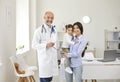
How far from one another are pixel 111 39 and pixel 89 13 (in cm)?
109

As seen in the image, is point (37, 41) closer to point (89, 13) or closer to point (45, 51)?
point (45, 51)

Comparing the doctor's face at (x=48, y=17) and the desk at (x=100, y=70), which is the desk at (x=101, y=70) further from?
the doctor's face at (x=48, y=17)

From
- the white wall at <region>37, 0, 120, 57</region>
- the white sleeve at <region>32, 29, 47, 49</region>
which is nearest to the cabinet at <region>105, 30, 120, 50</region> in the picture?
the white wall at <region>37, 0, 120, 57</region>

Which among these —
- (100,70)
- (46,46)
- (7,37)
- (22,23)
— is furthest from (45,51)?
(22,23)

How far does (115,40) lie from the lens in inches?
275

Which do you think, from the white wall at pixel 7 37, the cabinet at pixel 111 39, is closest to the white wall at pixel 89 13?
the cabinet at pixel 111 39

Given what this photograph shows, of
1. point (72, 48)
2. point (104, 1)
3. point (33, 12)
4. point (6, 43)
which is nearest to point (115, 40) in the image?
point (104, 1)

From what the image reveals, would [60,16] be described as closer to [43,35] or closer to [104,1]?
[104,1]

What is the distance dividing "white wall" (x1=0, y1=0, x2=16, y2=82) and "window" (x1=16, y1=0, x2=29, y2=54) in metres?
2.01

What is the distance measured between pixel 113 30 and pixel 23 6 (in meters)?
2.86

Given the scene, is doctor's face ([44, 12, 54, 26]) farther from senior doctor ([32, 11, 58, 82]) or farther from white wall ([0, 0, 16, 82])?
white wall ([0, 0, 16, 82])

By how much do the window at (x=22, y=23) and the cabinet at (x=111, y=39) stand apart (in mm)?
2506

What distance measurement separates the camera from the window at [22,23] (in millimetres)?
6422

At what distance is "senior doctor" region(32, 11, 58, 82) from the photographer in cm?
363
